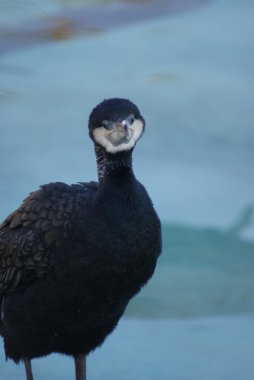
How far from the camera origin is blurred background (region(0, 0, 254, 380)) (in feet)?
16.2

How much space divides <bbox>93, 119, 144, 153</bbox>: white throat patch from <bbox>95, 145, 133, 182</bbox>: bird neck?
23 mm

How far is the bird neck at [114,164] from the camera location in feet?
13.1

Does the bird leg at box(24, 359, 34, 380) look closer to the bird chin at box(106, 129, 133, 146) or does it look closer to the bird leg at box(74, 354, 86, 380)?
the bird leg at box(74, 354, 86, 380)

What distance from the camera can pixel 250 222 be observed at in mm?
5992

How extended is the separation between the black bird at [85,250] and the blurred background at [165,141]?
0.56 meters

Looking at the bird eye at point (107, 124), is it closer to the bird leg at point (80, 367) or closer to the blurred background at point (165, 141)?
the bird leg at point (80, 367)

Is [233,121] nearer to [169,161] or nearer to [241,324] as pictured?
[169,161]

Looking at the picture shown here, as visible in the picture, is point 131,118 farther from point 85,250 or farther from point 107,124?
point 85,250

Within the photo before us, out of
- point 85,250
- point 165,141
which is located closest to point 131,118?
point 85,250

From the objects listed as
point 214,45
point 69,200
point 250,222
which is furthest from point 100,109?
point 214,45

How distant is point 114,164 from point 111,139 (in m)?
0.10

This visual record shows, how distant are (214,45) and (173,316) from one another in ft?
9.91


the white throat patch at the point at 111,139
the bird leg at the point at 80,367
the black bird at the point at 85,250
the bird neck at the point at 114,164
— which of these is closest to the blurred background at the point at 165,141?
the bird leg at the point at 80,367

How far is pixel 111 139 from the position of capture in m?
3.97
